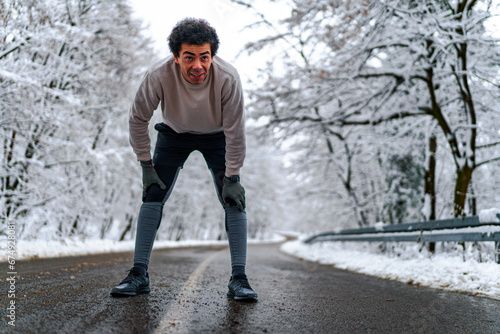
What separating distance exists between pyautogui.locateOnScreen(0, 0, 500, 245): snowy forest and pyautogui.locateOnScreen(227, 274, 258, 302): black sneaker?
456cm

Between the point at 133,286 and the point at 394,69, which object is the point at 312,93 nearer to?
the point at 394,69

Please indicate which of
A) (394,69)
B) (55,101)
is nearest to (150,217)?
(394,69)

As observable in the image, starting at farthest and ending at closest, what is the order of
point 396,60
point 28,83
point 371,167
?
point 371,167 < point 396,60 < point 28,83

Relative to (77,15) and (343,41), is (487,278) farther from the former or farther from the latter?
(77,15)

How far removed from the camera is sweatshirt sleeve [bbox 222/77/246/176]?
2.62 metres

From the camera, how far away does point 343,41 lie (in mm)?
6250

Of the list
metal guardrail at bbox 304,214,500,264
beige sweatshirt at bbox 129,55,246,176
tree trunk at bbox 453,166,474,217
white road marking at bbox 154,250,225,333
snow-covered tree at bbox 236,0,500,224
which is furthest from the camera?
tree trunk at bbox 453,166,474,217

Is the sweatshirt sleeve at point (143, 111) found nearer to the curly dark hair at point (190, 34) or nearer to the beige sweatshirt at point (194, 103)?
the beige sweatshirt at point (194, 103)

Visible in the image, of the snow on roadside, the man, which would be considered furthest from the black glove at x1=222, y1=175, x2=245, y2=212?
the snow on roadside

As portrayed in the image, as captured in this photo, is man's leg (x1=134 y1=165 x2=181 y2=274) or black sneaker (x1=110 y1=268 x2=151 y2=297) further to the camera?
man's leg (x1=134 y1=165 x2=181 y2=274)

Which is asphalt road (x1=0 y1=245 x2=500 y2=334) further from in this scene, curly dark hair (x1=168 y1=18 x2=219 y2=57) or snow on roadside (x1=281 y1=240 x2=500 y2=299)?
curly dark hair (x1=168 y1=18 x2=219 y2=57)

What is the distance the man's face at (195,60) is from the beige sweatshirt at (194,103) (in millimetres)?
100

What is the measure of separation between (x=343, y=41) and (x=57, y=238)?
8360 millimetres

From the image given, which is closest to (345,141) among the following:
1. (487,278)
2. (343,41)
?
(343,41)
